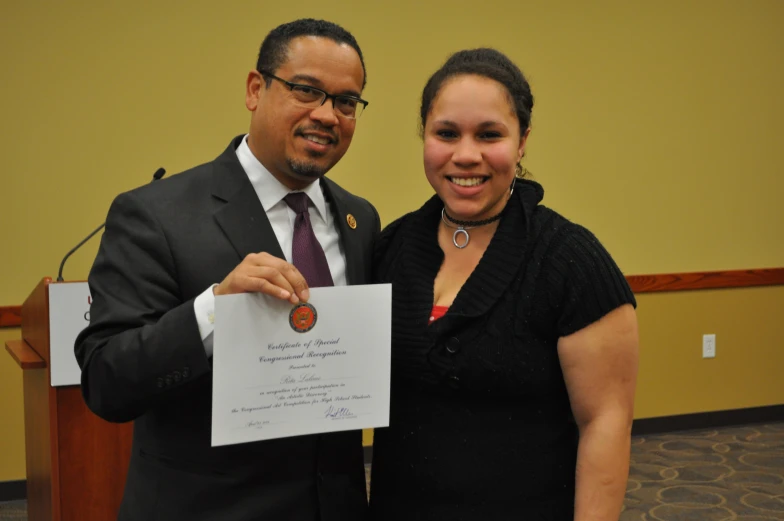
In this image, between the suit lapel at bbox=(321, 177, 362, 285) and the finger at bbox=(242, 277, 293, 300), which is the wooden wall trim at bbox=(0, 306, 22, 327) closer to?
the suit lapel at bbox=(321, 177, 362, 285)

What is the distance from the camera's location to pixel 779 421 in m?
6.22

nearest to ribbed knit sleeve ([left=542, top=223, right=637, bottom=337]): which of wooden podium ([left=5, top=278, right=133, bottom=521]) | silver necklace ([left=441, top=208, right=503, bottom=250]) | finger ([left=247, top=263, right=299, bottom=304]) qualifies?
silver necklace ([left=441, top=208, right=503, bottom=250])

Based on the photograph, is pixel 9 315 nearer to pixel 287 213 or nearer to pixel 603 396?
pixel 287 213

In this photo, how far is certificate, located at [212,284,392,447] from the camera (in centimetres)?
168

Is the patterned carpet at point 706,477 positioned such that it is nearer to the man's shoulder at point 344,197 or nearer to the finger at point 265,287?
the man's shoulder at point 344,197

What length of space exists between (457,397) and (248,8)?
3650mm

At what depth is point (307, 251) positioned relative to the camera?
2.03 m

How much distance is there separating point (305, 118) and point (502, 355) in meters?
A: 0.74

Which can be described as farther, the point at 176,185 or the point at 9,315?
the point at 9,315

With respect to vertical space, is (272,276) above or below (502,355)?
above

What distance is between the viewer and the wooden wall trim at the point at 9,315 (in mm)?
4637
